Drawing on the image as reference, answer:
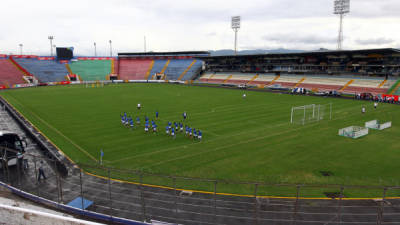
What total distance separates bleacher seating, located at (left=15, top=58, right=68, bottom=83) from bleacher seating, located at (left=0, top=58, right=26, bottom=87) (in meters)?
3.04

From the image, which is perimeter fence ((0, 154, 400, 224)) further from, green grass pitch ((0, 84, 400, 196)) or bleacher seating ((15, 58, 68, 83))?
bleacher seating ((15, 58, 68, 83))

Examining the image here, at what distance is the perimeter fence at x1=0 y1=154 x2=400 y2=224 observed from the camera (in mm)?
10281

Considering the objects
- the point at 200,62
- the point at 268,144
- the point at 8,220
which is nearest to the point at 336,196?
the point at 268,144

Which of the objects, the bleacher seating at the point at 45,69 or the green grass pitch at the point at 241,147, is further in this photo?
the bleacher seating at the point at 45,69

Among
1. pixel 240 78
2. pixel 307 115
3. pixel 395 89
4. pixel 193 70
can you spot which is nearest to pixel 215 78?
pixel 240 78

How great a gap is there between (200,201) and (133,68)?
304ft

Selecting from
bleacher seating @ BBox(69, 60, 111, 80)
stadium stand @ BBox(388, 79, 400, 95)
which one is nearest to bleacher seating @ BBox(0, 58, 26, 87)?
bleacher seating @ BBox(69, 60, 111, 80)

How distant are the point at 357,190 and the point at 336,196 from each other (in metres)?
1.40

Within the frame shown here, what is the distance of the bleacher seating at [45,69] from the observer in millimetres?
79637

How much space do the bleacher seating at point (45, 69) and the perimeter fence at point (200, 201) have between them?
3012 inches

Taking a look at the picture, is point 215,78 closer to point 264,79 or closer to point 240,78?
point 240,78

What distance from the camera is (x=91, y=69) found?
93.0 metres

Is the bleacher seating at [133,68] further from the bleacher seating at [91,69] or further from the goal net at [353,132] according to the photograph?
the goal net at [353,132]

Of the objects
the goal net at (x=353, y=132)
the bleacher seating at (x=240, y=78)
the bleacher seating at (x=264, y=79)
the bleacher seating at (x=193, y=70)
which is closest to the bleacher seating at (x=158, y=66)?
the bleacher seating at (x=193, y=70)
